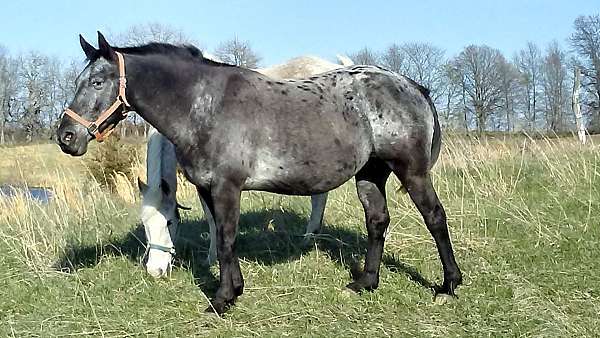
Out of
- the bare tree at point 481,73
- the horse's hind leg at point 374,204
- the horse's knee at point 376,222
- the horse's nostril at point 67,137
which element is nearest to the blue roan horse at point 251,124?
the horse's nostril at point 67,137

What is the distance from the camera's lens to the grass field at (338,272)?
3934 millimetres

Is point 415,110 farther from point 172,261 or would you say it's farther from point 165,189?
point 172,261

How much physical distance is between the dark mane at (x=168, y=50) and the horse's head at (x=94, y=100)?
0.24 meters

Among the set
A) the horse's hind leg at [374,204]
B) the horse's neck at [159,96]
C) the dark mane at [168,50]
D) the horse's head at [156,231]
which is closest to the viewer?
the horse's neck at [159,96]

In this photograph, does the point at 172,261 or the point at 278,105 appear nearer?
the point at 278,105

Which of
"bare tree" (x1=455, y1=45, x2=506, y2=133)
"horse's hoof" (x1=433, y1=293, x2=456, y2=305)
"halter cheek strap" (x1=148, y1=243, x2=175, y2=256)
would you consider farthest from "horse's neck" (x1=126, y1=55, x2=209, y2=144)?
"bare tree" (x1=455, y1=45, x2=506, y2=133)

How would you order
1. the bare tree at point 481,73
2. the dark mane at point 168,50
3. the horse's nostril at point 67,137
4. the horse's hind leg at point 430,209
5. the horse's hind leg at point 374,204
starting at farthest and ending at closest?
the bare tree at point 481,73 → the horse's hind leg at point 374,204 → the horse's hind leg at point 430,209 → the dark mane at point 168,50 → the horse's nostril at point 67,137

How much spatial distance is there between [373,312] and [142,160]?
11.7m

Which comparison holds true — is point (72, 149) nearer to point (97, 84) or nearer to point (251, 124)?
point (97, 84)

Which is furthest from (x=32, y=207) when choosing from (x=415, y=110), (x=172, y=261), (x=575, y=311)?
(x=575, y=311)

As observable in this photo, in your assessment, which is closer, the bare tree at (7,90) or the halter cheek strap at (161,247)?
the halter cheek strap at (161,247)

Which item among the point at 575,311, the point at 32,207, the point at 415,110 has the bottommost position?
the point at 575,311

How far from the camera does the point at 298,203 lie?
25.3 feet

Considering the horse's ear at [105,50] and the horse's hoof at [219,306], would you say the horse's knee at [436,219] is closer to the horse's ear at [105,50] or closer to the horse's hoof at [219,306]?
the horse's hoof at [219,306]
